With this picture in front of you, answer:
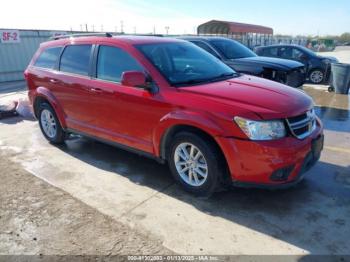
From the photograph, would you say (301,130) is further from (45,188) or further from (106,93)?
(45,188)

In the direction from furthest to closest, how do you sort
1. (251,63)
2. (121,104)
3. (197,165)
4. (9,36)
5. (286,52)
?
(9,36) < (286,52) < (251,63) < (121,104) < (197,165)

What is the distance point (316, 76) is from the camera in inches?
484

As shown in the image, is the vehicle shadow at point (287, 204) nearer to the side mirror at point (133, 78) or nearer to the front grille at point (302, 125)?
the front grille at point (302, 125)

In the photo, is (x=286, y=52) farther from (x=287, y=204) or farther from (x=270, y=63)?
(x=287, y=204)

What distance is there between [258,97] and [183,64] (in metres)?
1.25

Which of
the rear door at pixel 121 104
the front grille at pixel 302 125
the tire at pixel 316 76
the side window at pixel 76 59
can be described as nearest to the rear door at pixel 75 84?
the side window at pixel 76 59

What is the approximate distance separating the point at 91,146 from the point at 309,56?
378 inches

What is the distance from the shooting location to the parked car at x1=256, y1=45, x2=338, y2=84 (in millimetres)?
12000

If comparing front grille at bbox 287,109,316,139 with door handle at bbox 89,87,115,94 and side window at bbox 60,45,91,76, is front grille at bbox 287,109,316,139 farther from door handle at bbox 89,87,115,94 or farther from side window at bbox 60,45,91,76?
side window at bbox 60,45,91,76

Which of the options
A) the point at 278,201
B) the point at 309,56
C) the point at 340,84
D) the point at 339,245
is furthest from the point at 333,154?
the point at 309,56

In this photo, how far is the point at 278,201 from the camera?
367 cm

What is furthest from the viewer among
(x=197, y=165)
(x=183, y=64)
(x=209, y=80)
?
(x=183, y=64)

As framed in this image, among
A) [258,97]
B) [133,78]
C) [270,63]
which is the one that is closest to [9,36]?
[270,63]

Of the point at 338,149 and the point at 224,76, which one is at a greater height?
the point at 224,76
